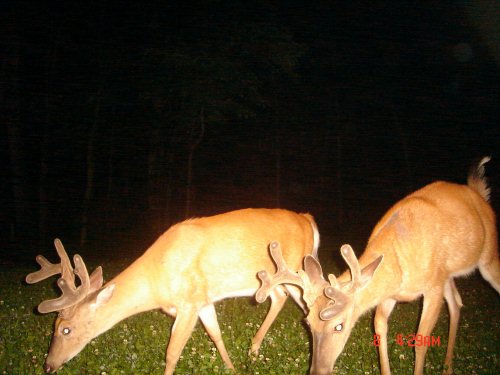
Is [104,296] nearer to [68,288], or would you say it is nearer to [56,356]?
[68,288]

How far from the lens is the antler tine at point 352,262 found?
4719mm

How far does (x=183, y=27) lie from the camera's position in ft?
51.6

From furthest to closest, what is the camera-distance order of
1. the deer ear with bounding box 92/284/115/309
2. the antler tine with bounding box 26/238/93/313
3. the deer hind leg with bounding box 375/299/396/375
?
the deer hind leg with bounding box 375/299/396/375 → the deer ear with bounding box 92/284/115/309 → the antler tine with bounding box 26/238/93/313

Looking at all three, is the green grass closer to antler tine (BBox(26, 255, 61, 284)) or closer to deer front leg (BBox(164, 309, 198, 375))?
deer front leg (BBox(164, 309, 198, 375))

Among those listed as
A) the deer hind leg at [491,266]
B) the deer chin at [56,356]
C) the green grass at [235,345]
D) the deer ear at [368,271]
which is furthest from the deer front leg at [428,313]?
the deer chin at [56,356]

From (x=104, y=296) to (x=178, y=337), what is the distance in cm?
90

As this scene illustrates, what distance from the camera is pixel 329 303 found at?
464 cm

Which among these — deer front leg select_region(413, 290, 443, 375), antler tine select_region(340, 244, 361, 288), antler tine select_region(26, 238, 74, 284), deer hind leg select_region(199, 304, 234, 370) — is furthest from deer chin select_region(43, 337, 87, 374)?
deer front leg select_region(413, 290, 443, 375)

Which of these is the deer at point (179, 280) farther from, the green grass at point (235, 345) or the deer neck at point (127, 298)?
the green grass at point (235, 345)

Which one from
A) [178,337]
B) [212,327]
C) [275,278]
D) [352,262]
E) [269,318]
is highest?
[352,262]

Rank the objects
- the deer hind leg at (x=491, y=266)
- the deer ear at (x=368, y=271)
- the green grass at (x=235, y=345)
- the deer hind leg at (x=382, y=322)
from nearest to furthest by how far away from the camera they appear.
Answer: the deer ear at (x=368, y=271)
the deer hind leg at (x=382, y=322)
the green grass at (x=235, y=345)
the deer hind leg at (x=491, y=266)

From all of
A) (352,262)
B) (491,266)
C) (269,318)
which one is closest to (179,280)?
(269,318)

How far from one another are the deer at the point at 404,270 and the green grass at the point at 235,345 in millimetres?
544

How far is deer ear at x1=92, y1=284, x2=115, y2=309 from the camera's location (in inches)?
214
